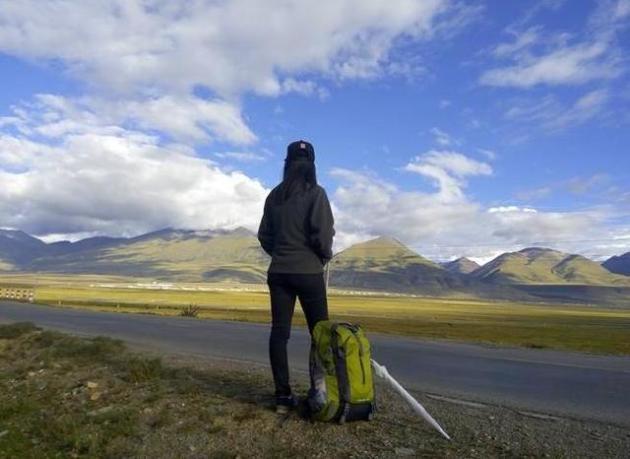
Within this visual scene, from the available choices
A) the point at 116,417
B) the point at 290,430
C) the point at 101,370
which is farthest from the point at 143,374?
the point at 290,430

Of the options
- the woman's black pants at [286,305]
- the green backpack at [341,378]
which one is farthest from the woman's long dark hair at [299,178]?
the green backpack at [341,378]

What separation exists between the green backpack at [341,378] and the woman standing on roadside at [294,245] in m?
0.47

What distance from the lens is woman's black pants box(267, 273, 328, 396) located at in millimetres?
6023

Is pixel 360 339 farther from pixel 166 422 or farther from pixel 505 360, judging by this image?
pixel 505 360

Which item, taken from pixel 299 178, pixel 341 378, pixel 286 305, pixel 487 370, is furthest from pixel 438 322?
pixel 341 378

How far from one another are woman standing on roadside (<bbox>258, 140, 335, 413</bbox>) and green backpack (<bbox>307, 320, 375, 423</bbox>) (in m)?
0.47

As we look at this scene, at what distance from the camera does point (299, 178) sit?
618 centimetres

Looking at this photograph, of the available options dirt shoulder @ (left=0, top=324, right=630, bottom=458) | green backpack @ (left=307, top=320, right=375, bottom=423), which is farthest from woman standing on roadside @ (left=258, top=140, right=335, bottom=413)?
dirt shoulder @ (left=0, top=324, right=630, bottom=458)

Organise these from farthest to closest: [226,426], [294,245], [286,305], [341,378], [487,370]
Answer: [487,370] < [286,305] < [294,245] < [226,426] < [341,378]

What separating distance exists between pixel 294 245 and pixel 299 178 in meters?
0.68

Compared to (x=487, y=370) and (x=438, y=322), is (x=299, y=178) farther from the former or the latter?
(x=438, y=322)

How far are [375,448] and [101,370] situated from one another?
556cm

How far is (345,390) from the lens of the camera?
561cm

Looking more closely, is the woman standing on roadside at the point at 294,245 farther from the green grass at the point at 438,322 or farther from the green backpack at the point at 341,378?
the green grass at the point at 438,322
